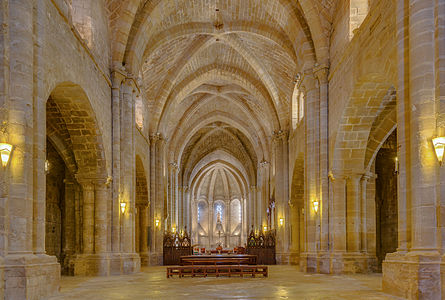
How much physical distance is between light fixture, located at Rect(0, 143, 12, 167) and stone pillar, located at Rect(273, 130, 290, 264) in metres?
21.9

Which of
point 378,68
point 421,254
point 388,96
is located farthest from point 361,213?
point 421,254

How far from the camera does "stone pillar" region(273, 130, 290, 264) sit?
30.0 metres

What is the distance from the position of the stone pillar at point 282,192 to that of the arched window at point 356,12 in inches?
548

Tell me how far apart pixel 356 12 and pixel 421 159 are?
9025 millimetres

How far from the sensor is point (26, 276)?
10.1m

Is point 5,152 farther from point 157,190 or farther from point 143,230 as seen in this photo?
point 157,190

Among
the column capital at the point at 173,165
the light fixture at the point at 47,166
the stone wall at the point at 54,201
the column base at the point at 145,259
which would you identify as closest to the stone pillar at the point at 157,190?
the column base at the point at 145,259

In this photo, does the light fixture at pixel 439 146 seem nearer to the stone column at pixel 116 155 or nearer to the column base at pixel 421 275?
the column base at pixel 421 275

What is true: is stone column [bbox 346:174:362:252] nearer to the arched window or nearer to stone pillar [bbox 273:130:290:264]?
the arched window

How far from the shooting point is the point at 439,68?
9852 mm

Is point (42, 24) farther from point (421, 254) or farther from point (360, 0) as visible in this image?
point (360, 0)

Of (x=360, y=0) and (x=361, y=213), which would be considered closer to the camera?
(x=360, y=0)

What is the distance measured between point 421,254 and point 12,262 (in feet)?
27.6

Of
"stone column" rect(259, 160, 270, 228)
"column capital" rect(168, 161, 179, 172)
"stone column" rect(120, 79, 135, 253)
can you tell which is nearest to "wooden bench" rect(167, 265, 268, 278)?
"stone column" rect(120, 79, 135, 253)
